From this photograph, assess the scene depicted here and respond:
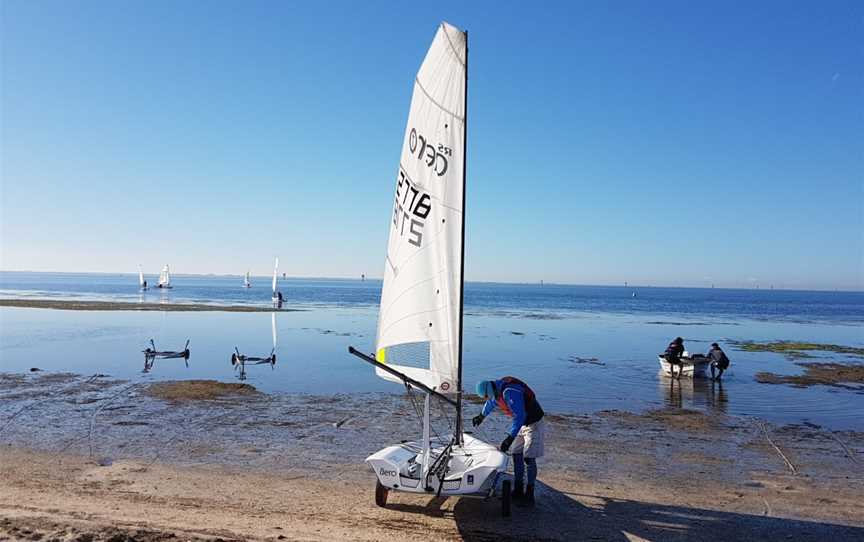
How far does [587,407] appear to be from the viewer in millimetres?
17641

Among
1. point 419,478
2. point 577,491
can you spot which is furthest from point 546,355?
point 419,478

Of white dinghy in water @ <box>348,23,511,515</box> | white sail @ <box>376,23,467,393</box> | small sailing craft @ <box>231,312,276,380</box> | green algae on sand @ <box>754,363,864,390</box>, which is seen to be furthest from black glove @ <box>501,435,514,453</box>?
green algae on sand @ <box>754,363,864,390</box>

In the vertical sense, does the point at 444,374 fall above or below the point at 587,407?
above

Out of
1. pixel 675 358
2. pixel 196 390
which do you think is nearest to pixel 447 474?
pixel 196 390

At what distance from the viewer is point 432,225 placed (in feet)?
29.6

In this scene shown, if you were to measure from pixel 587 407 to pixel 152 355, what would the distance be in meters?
17.9

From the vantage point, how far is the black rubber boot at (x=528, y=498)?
8758 millimetres

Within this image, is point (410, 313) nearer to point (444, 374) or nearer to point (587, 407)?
point (444, 374)

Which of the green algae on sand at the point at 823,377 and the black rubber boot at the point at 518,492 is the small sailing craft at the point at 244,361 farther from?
the green algae on sand at the point at 823,377

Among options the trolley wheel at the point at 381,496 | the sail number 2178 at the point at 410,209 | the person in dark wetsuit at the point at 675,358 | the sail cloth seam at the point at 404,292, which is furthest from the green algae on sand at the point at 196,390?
the person in dark wetsuit at the point at 675,358

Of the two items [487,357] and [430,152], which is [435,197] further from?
[487,357]

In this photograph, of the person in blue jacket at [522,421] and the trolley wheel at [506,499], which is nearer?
the trolley wheel at [506,499]

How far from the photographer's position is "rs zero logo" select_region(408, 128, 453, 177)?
29.1 ft

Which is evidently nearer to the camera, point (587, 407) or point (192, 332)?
point (587, 407)
